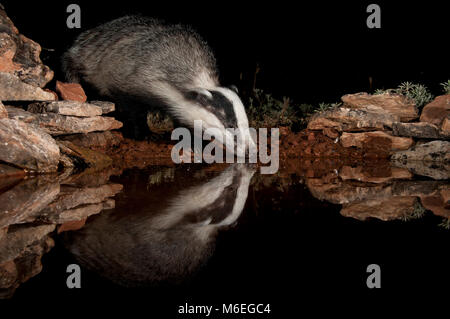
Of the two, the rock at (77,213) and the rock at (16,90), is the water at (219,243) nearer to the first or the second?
the rock at (77,213)

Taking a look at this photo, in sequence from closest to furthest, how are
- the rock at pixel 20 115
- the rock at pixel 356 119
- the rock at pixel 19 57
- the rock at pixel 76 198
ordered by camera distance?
the rock at pixel 76 198
the rock at pixel 20 115
the rock at pixel 19 57
the rock at pixel 356 119

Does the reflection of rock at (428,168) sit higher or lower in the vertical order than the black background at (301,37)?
lower

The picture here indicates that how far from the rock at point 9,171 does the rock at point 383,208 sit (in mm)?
2359

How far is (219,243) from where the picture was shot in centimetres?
154

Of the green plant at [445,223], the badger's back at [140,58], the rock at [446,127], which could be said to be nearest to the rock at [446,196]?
the green plant at [445,223]

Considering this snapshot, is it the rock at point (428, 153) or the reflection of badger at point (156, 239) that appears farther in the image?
the rock at point (428, 153)

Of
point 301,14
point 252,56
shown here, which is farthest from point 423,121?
point 252,56

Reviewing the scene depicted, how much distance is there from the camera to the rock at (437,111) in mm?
4098

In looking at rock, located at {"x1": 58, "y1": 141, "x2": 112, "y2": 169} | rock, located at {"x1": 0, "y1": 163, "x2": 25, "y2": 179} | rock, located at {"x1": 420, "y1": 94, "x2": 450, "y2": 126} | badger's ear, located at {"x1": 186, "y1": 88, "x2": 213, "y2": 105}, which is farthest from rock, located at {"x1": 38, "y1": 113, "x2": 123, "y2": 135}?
rock, located at {"x1": 420, "y1": 94, "x2": 450, "y2": 126}

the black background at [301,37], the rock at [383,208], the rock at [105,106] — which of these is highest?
the black background at [301,37]

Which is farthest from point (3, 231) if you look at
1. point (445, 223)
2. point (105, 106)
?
point (105, 106)

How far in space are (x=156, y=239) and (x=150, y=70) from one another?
2972 millimetres

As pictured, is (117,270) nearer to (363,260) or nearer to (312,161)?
(363,260)
